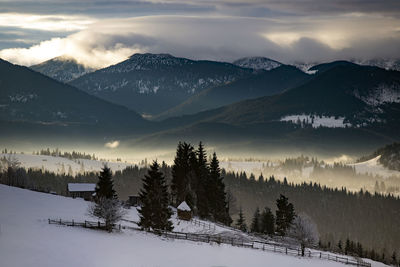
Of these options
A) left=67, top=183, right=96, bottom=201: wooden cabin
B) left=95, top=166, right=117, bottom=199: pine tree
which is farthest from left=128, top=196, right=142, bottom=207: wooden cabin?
left=95, top=166, right=117, bottom=199: pine tree

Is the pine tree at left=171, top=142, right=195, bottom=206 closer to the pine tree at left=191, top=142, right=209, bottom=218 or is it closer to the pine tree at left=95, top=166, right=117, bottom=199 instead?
the pine tree at left=191, top=142, right=209, bottom=218

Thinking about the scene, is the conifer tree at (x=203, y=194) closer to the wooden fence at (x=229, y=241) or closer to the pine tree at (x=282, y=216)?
the pine tree at (x=282, y=216)

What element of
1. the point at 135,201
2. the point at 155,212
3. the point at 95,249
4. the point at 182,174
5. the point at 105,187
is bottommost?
the point at 95,249

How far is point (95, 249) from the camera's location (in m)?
88.7

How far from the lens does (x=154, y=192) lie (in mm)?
114625

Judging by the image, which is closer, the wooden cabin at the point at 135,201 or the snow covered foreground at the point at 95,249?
the snow covered foreground at the point at 95,249

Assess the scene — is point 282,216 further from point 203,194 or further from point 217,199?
point 203,194

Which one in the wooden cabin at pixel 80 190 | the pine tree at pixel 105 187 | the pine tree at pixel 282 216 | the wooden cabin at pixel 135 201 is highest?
the pine tree at pixel 105 187

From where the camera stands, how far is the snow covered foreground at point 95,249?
80.9m

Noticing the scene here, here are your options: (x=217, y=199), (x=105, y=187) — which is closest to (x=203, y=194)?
(x=217, y=199)

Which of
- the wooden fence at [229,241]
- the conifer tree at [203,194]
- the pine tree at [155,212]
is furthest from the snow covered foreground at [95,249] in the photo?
the conifer tree at [203,194]

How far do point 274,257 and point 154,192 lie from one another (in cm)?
2798

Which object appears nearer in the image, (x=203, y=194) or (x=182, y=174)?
(x=203, y=194)

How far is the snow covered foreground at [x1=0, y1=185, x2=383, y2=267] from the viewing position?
80938 millimetres
